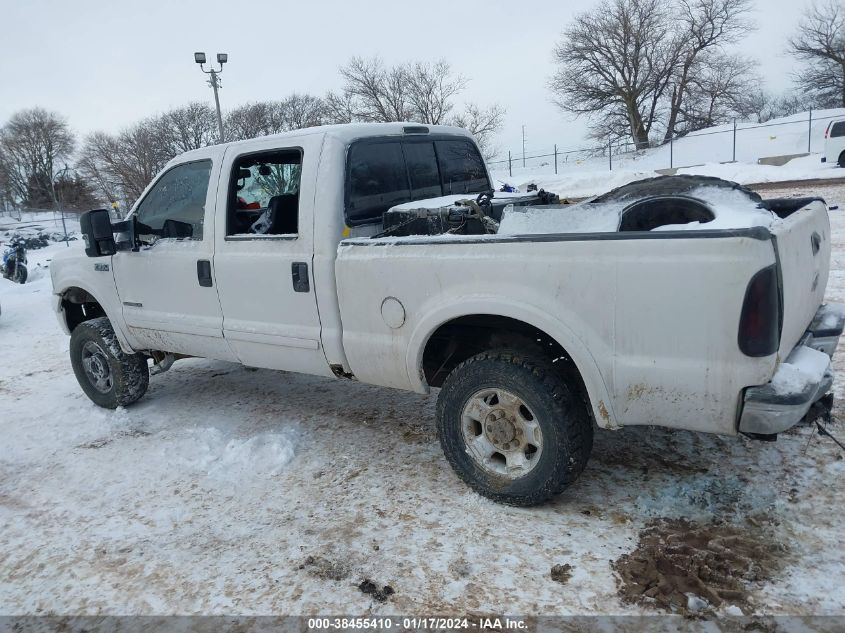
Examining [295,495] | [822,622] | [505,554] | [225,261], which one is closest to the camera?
[822,622]

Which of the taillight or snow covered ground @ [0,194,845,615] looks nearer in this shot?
the taillight

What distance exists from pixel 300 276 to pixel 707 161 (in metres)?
31.4

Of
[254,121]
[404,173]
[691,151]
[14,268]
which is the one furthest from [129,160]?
[404,173]

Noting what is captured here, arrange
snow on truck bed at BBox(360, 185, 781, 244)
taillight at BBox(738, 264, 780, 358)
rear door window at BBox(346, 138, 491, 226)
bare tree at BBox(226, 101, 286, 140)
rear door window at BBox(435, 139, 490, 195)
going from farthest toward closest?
bare tree at BBox(226, 101, 286, 140) < rear door window at BBox(435, 139, 490, 195) < rear door window at BBox(346, 138, 491, 226) < snow on truck bed at BBox(360, 185, 781, 244) < taillight at BBox(738, 264, 780, 358)

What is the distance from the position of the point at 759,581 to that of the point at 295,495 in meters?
2.34

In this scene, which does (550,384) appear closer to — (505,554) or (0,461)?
(505,554)

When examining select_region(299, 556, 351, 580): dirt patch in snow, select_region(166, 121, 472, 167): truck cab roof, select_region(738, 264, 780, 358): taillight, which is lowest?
select_region(299, 556, 351, 580): dirt patch in snow

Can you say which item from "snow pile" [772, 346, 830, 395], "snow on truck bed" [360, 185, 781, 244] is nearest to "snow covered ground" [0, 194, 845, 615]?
"snow pile" [772, 346, 830, 395]

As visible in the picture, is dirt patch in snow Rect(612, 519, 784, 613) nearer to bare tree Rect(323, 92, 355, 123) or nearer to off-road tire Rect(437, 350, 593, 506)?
off-road tire Rect(437, 350, 593, 506)

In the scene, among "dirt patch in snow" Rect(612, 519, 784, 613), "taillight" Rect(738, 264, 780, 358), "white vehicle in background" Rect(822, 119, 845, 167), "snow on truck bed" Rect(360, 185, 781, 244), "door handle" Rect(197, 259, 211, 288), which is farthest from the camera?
"white vehicle in background" Rect(822, 119, 845, 167)

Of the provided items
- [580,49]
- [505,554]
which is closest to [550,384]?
[505,554]

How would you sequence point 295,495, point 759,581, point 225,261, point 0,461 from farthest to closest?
point 0,461
point 225,261
point 295,495
point 759,581

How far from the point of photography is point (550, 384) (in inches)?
119

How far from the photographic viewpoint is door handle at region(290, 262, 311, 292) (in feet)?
12.3
